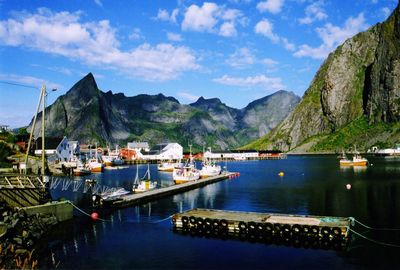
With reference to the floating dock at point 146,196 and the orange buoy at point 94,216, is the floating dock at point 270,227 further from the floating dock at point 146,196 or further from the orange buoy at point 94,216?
the floating dock at point 146,196

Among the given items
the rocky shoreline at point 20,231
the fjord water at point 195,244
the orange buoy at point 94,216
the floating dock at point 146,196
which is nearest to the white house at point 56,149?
the floating dock at point 146,196

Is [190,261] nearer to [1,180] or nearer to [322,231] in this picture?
[322,231]

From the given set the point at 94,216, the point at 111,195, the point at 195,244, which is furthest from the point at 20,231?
the point at 111,195

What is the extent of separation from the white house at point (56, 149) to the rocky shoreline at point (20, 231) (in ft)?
392

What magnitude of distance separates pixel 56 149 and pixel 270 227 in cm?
13917

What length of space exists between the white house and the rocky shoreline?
120 m

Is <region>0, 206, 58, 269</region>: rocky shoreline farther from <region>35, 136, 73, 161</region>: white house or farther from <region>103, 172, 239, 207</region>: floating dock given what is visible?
<region>35, 136, 73, 161</region>: white house

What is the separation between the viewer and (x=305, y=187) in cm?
8806

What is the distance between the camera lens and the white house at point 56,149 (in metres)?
163

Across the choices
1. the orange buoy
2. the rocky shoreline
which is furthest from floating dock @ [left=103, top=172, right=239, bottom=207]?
the rocky shoreline

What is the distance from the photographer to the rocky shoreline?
35000 millimetres

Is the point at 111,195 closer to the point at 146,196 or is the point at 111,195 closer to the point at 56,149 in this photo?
the point at 146,196

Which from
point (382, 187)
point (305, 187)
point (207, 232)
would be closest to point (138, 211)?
point (207, 232)

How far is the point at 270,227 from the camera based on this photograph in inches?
1678
